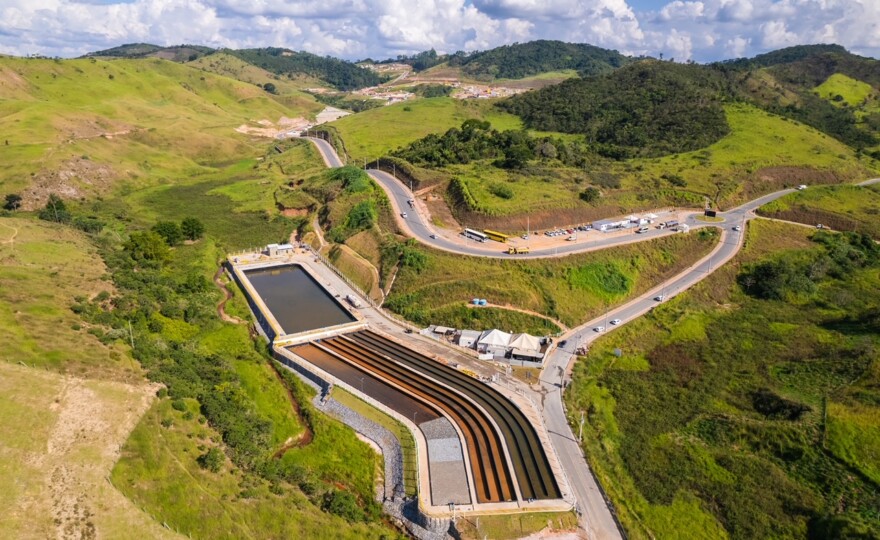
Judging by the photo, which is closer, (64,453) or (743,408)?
(64,453)

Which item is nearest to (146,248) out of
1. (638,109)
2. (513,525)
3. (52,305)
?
(52,305)

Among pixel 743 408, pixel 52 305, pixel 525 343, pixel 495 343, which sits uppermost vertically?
pixel 52 305

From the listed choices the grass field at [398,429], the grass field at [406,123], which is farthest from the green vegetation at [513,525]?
the grass field at [406,123]

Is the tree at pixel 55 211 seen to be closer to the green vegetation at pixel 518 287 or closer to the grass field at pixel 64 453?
the grass field at pixel 64 453

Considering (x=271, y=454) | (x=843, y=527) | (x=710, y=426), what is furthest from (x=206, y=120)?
(x=843, y=527)

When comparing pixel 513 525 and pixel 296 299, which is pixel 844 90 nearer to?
pixel 296 299

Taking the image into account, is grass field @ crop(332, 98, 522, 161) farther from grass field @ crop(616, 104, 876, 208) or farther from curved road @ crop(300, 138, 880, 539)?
grass field @ crop(616, 104, 876, 208)

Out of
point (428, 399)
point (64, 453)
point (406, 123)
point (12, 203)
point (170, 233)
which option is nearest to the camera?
point (64, 453)
